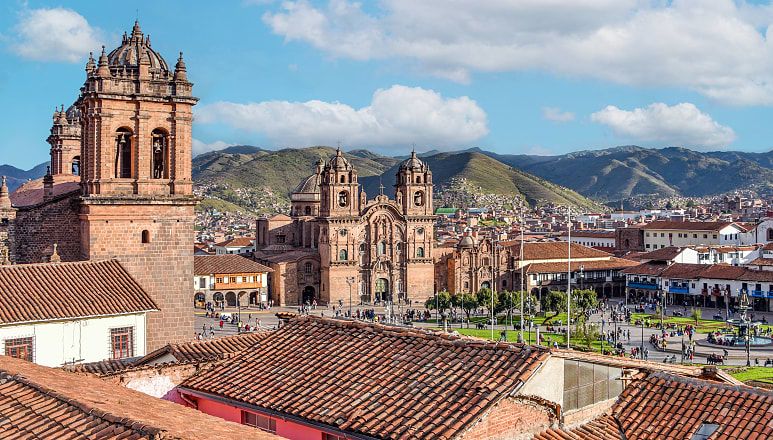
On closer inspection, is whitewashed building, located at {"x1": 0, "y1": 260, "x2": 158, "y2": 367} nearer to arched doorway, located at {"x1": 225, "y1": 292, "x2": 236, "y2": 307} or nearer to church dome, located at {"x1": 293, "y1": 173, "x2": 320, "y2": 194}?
arched doorway, located at {"x1": 225, "y1": 292, "x2": 236, "y2": 307}

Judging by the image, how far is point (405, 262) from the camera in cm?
7006

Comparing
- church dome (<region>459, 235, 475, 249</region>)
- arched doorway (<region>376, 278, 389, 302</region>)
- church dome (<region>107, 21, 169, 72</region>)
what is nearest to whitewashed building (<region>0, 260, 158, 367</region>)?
church dome (<region>107, 21, 169, 72</region>)

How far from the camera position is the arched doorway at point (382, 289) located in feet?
227

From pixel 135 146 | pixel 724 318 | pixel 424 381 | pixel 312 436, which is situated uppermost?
pixel 135 146

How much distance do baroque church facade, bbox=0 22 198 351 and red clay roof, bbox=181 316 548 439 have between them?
40.4ft

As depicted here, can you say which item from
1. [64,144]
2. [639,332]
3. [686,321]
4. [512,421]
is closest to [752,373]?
[639,332]

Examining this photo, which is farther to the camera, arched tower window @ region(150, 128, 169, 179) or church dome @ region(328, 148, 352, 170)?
church dome @ region(328, 148, 352, 170)

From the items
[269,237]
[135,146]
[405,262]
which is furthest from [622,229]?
[135,146]

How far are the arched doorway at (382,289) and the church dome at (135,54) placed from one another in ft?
146

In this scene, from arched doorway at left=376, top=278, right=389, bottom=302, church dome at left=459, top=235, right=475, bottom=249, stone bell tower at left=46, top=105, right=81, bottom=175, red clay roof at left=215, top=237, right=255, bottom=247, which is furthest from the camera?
red clay roof at left=215, top=237, right=255, bottom=247

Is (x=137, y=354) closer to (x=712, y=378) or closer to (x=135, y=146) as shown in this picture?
(x=135, y=146)

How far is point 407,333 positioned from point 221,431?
3796mm

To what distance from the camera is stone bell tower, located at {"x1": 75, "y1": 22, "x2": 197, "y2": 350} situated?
953 inches

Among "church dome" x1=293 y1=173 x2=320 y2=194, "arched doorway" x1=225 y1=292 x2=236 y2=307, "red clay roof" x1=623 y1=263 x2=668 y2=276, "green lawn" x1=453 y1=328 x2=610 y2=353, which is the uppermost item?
"church dome" x1=293 y1=173 x2=320 y2=194
